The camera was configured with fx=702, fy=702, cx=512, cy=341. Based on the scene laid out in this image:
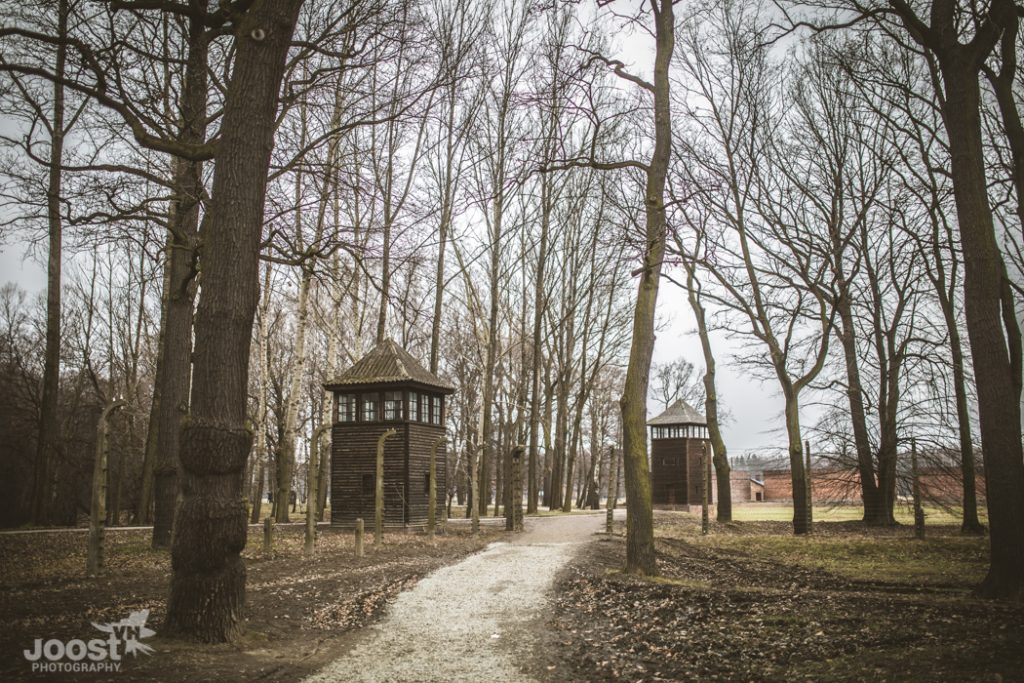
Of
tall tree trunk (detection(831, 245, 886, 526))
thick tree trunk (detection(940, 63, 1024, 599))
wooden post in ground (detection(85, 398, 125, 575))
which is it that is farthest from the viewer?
tall tree trunk (detection(831, 245, 886, 526))

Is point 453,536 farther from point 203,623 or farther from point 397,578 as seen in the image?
point 203,623

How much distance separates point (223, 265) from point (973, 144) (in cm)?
968

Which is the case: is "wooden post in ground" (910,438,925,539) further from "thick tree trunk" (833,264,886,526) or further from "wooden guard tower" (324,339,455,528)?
"wooden guard tower" (324,339,455,528)

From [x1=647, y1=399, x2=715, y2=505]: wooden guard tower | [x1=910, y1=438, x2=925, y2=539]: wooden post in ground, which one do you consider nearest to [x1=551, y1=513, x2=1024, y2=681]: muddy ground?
[x1=910, y1=438, x2=925, y2=539]: wooden post in ground

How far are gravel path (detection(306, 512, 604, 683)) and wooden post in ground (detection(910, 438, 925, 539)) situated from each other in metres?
9.45

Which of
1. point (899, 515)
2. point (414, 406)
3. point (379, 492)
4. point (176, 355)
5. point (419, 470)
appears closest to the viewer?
point (176, 355)

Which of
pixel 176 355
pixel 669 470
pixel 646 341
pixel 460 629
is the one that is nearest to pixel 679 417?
pixel 669 470

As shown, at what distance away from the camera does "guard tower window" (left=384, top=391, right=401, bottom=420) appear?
24.9 metres

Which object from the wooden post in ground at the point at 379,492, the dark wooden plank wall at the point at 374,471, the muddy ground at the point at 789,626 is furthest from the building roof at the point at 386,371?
the muddy ground at the point at 789,626

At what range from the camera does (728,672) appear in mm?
6207

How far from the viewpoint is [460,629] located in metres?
8.37

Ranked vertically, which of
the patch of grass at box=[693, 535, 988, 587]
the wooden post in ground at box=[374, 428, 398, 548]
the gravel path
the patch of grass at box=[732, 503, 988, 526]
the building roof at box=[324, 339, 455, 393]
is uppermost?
the building roof at box=[324, 339, 455, 393]

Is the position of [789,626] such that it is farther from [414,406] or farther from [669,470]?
A: [669,470]

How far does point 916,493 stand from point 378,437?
54.4ft
